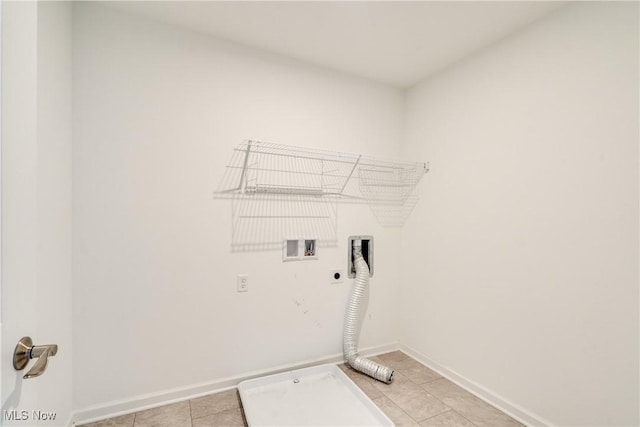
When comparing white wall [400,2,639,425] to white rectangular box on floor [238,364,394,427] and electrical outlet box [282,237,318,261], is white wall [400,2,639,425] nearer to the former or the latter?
white rectangular box on floor [238,364,394,427]

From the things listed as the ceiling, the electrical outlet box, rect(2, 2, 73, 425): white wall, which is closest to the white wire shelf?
the electrical outlet box

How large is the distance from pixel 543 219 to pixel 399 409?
144 centimetres

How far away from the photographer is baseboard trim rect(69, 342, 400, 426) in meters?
1.65

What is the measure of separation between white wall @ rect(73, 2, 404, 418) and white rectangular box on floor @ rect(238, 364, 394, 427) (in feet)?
0.48

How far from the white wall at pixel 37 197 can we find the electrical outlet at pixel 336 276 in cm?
165

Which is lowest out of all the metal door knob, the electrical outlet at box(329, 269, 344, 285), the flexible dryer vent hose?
the flexible dryer vent hose

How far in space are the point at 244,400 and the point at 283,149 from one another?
169 cm

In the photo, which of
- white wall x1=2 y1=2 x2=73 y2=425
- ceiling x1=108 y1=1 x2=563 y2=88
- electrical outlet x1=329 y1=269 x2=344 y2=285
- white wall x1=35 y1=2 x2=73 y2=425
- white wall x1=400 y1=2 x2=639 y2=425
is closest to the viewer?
white wall x1=2 y1=2 x2=73 y2=425

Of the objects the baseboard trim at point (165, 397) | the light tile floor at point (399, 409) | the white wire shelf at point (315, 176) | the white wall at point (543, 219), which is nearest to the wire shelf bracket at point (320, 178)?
the white wire shelf at point (315, 176)

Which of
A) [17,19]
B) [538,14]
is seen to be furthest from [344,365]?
[538,14]

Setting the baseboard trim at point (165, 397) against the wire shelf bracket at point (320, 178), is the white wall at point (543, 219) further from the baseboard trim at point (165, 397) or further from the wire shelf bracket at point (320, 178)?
the baseboard trim at point (165, 397)

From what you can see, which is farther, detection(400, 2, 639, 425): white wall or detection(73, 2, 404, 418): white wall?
detection(73, 2, 404, 418): white wall

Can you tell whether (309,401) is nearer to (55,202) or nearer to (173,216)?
(173,216)

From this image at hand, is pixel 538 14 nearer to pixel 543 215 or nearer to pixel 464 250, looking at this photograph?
pixel 543 215
